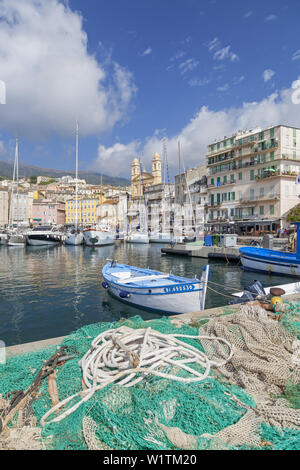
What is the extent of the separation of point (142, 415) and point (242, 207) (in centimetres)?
4854

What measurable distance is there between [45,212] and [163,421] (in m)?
117

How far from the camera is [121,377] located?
396 cm

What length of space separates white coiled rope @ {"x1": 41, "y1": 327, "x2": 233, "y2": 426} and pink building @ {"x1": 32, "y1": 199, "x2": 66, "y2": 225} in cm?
11121

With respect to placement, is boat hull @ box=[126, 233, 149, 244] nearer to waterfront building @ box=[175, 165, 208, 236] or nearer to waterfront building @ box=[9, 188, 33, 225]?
waterfront building @ box=[175, 165, 208, 236]

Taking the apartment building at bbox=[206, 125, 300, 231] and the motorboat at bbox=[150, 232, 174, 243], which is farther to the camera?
the motorboat at bbox=[150, 232, 174, 243]

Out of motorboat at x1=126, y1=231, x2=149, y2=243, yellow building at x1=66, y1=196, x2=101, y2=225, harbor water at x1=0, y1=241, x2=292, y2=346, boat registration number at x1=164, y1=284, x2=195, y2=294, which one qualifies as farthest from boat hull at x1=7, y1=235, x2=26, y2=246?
yellow building at x1=66, y1=196, x2=101, y2=225

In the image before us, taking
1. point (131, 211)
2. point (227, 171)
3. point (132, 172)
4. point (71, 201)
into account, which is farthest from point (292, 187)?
point (71, 201)

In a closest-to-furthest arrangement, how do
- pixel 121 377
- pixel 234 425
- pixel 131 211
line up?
pixel 234 425
pixel 121 377
pixel 131 211

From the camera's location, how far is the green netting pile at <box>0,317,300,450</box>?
2.87 metres

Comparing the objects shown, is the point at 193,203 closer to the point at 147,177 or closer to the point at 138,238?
the point at 138,238

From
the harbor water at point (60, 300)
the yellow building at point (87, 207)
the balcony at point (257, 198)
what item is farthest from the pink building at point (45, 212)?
the harbor water at point (60, 300)

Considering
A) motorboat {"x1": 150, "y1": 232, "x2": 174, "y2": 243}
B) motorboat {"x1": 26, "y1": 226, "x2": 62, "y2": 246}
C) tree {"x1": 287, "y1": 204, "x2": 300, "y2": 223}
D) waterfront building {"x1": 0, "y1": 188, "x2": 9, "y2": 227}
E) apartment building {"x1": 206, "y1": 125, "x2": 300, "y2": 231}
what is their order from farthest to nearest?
waterfront building {"x1": 0, "y1": 188, "x2": 9, "y2": 227}
motorboat {"x1": 150, "y1": 232, "x2": 174, "y2": 243}
motorboat {"x1": 26, "y1": 226, "x2": 62, "y2": 246}
apartment building {"x1": 206, "y1": 125, "x2": 300, "y2": 231}
tree {"x1": 287, "y1": 204, "x2": 300, "y2": 223}

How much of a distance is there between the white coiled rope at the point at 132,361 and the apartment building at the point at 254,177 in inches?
1687
